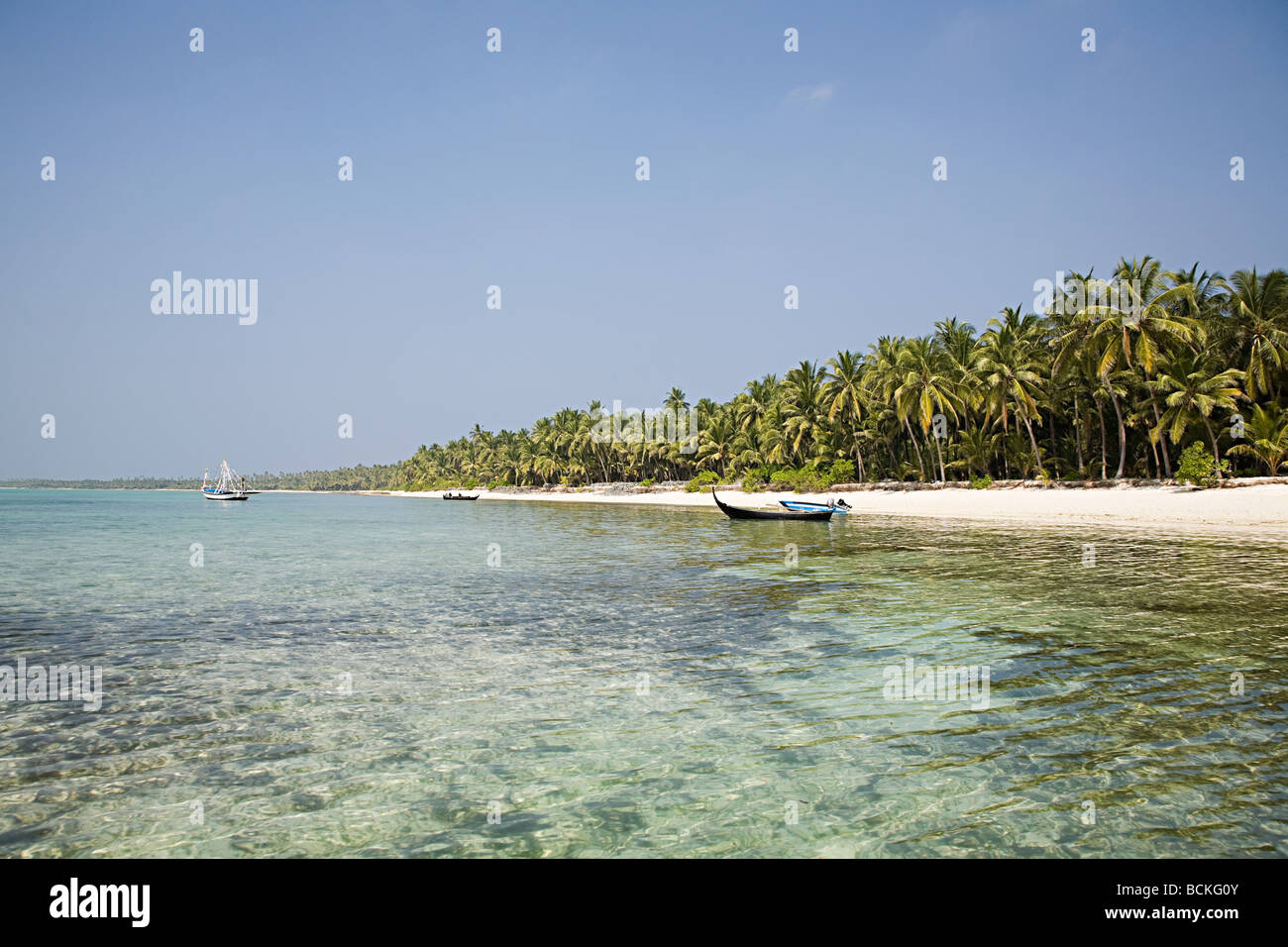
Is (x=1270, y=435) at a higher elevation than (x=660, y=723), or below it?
higher

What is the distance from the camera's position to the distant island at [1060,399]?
40438 mm

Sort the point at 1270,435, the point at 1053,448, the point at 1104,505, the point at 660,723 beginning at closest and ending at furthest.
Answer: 1. the point at 660,723
2. the point at 1270,435
3. the point at 1104,505
4. the point at 1053,448

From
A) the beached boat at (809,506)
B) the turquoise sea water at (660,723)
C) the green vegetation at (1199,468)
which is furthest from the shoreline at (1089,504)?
the turquoise sea water at (660,723)

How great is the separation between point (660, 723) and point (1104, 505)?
40.7m

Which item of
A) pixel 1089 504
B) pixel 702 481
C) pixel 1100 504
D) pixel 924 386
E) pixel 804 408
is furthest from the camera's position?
pixel 702 481

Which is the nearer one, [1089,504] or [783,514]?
[783,514]

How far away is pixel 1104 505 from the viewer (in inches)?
1556

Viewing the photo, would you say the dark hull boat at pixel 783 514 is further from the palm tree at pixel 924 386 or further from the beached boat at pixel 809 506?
the palm tree at pixel 924 386

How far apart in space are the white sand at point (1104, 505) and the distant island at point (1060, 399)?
115 inches

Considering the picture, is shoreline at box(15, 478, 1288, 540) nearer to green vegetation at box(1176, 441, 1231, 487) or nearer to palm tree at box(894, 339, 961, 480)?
green vegetation at box(1176, 441, 1231, 487)

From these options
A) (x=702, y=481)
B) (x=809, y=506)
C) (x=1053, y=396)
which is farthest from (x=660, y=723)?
(x=702, y=481)

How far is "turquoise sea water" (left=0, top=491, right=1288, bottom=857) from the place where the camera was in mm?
4992

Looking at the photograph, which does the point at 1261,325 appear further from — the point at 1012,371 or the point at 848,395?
the point at 848,395

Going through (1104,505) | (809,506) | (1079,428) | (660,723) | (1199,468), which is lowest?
(660,723)
